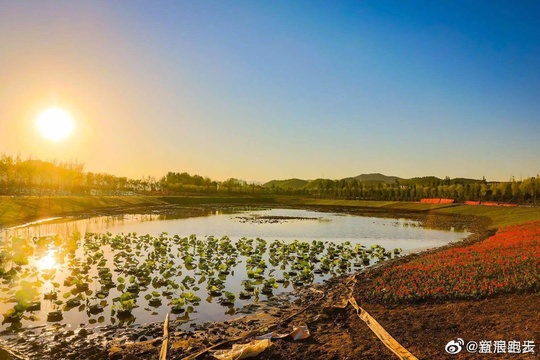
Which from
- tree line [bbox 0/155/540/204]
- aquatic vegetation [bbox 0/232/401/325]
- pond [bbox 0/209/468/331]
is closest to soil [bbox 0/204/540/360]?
pond [bbox 0/209/468/331]

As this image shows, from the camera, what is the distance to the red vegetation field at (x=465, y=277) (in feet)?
49.0

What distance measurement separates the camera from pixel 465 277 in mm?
16812

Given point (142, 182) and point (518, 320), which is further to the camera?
point (142, 182)

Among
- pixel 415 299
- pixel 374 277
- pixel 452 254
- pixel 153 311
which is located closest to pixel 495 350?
pixel 415 299

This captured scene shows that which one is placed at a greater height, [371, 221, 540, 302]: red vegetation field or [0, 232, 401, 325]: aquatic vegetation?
[371, 221, 540, 302]: red vegetation field

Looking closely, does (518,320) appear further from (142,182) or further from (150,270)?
(142,182)

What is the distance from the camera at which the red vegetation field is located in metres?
14.9

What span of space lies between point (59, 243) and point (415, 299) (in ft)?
89.0

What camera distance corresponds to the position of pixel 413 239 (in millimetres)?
37812

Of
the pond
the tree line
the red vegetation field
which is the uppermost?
the tree line

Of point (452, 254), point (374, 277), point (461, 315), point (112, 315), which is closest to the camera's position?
point (461, 315)

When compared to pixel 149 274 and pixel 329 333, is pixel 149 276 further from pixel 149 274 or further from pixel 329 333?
pixel 329 333

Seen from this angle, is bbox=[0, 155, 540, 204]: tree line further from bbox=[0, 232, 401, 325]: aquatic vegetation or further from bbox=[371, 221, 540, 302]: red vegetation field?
bbox=[371, 221, 540, 302]: red vegetation field

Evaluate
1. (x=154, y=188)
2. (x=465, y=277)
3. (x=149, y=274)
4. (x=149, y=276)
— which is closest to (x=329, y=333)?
(x=465, y=277)
